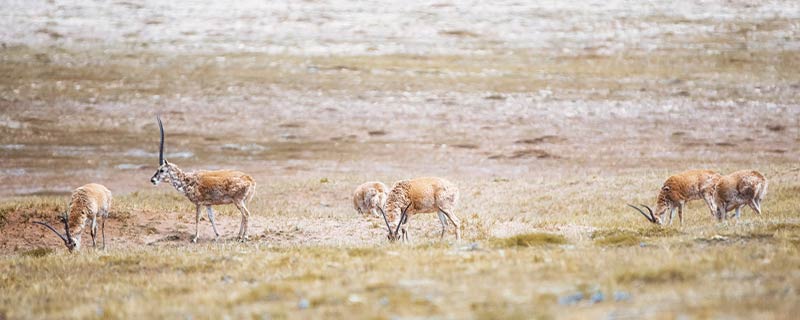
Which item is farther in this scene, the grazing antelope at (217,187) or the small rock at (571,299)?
the grazing antelope at (217,187)

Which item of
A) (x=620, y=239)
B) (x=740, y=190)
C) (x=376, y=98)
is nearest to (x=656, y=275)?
(x=620, y=239)

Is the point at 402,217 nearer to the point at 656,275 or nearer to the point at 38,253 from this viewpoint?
the point at 38,253

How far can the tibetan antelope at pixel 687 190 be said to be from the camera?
2297cm

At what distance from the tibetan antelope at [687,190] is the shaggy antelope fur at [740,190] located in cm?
50

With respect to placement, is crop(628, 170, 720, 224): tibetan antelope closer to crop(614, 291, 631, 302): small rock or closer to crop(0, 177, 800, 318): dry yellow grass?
crop(0, 177, 800, 318): dry yellow grass

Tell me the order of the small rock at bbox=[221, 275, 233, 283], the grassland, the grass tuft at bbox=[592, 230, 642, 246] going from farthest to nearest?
1. the grass tuft at bbox=[592, 230, 642, 246]
2. the small rock at bbox=[221, 275, 233, 283]
3. the grassland

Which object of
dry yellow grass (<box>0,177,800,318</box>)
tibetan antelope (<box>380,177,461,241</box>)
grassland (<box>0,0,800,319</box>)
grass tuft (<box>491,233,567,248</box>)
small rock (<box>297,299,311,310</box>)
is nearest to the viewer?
dry yellow grass (<box>0,177,800,318</box>)

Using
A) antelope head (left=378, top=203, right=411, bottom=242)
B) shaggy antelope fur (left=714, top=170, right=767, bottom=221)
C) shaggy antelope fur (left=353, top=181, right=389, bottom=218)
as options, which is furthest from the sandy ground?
shaggy antelope fur (left=714, top=170, right=767, bottom=221)

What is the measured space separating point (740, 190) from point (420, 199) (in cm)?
827

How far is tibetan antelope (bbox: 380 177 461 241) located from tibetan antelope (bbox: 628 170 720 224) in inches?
233

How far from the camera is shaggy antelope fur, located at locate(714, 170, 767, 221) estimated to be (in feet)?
71.8

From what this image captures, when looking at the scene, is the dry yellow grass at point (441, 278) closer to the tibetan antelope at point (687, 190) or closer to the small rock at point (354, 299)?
the small rock at point (354, 299)

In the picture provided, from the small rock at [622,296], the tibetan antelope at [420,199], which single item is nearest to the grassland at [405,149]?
the small rock at [622,296]

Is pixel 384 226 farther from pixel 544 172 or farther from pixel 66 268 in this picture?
pixel 544 172
